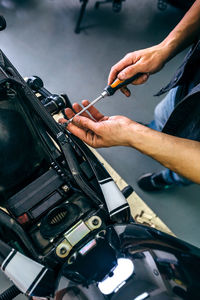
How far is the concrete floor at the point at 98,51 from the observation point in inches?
56.9

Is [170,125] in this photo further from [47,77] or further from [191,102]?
[47,77]

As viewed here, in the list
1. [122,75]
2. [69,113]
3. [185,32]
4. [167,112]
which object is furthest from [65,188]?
[185,32]

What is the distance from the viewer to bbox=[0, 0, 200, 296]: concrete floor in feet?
4.74

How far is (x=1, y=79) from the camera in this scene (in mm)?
695

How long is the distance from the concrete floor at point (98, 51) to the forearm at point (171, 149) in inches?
29.7

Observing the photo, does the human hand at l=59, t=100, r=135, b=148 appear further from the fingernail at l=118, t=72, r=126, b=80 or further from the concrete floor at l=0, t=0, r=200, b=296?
the concrete floor at l=0, t=0, r=200, b=296

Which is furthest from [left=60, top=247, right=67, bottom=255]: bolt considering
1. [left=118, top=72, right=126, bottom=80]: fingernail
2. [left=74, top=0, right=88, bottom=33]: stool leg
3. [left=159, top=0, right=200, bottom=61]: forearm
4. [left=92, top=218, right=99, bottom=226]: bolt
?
[left=74, top=0, right=88, bottom=33]: stool leg

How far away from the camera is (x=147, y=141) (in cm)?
66

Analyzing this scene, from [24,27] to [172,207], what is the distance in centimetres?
178

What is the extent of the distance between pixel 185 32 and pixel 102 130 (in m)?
0.45

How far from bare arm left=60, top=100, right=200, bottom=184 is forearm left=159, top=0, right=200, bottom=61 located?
1.08ft

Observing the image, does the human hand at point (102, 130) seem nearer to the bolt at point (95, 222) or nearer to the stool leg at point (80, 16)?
the bolt at point (95, 222)

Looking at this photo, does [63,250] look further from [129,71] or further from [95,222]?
[129,71]

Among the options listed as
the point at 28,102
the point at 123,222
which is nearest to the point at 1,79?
the point at 28,102
